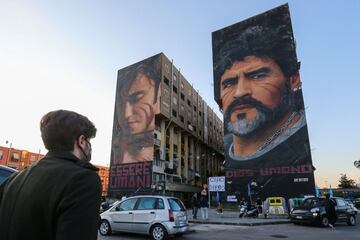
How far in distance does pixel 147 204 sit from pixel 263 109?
3306cm

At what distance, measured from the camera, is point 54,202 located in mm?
1432

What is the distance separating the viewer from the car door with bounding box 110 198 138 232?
1059cm

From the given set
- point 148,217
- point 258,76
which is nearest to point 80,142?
point 148,217

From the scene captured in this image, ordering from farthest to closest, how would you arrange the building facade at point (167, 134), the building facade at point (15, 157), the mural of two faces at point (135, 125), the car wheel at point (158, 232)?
the building facade at point (15, 157), the building facade at point (167, 134), the mural of two faces at point (135, 125), the car wheel at point (158, 232)

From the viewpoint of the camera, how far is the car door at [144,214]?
1016 cm

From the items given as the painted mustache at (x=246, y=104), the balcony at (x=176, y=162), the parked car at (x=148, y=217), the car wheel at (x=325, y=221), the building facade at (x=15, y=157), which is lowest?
the car wheel at (x=325, y=221)

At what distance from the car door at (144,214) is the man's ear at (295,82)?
1342 inches

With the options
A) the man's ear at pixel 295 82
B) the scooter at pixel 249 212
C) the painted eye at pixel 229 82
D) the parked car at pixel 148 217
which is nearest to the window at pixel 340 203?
the scooter at pixel 249 212

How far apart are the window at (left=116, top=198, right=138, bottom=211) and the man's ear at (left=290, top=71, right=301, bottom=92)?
1340 inches

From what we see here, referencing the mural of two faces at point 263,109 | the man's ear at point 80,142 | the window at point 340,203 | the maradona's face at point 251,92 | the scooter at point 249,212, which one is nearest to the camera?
the man's ear at point 80,142

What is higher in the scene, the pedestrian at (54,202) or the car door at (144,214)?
the pedestrian at (54,202)

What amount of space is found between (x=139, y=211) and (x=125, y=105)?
137ft

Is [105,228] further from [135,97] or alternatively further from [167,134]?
[135,97]

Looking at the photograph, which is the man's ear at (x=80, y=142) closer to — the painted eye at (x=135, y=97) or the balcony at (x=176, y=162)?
the painted eye at (x=135, y=97)
